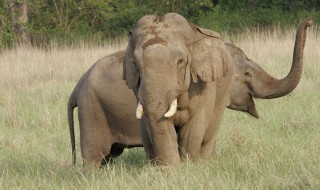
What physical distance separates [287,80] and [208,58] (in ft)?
5.51

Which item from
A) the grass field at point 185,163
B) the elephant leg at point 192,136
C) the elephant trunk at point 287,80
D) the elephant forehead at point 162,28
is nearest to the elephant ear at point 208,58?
the elephant forehead at point 162,28

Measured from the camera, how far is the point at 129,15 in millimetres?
25703

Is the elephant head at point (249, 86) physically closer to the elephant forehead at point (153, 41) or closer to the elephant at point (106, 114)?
the elephant at point (106, 114)

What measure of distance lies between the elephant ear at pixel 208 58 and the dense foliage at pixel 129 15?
Result: 1745cm

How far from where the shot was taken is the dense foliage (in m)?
24.0

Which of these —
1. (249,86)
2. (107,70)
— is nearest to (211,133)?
(107,70)

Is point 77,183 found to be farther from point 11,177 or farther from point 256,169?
point 256,169

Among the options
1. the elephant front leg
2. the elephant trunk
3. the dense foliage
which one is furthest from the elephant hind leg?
the dense foliage

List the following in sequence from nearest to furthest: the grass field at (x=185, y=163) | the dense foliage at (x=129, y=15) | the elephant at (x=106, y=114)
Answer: the grass field at (x=185, y=163) < the elephant at (x=106, y=114) < the dense foliage at (x=129, y=15)

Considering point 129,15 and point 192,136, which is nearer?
point 192,136

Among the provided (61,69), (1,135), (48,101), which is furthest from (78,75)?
(1,135)

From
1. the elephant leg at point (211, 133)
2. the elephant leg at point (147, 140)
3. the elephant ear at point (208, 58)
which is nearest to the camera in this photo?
the elephant ear at point (208, 58)

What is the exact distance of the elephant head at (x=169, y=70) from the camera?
4.70 meters

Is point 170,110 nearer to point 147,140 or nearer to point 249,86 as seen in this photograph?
point 147,140
